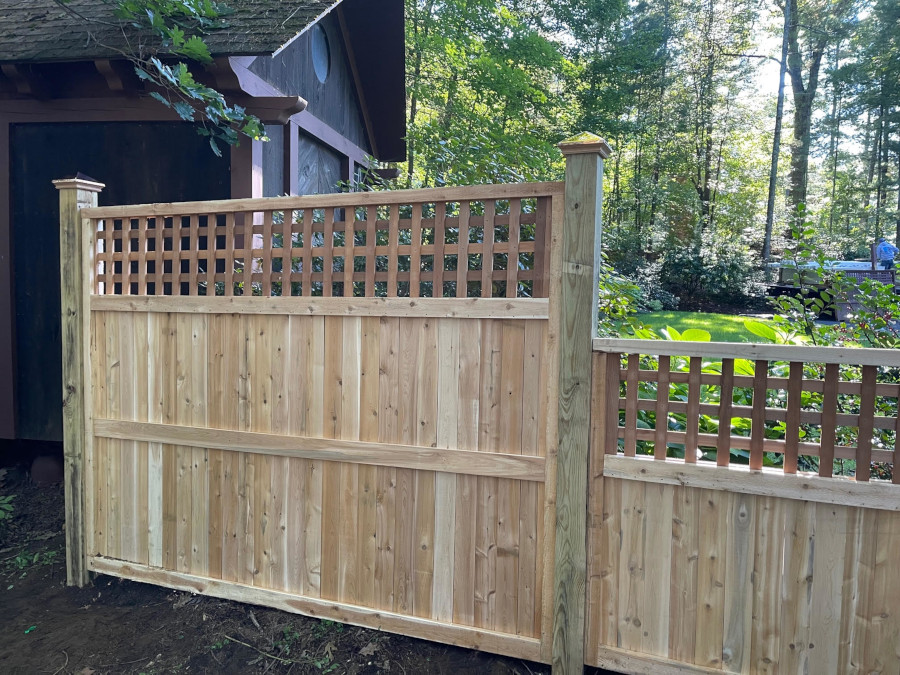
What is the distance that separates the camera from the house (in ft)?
13.6

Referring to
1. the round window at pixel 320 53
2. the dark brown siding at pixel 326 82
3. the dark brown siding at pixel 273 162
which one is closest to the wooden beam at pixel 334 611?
the dark brown siding at pixel 273 162

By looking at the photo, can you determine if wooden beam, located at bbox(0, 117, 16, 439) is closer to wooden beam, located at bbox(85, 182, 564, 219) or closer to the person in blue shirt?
wooden beam, located at bbox(85, 182, 564, 219)

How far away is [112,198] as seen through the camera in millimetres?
4547

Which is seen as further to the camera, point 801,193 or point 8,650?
point 801,193

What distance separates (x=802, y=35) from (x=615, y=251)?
9.97 m

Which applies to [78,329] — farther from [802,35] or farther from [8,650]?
[802,35]

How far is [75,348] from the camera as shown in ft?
11.0

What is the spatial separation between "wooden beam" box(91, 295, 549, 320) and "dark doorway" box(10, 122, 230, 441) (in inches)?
55.3

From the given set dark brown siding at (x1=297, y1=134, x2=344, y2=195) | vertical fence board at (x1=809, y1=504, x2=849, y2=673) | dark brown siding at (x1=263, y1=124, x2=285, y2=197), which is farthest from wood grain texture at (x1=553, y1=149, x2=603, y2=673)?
dark brown siding at (x1=297, y1=134, x2=344, y2=195)

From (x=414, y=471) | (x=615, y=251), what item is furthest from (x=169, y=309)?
(x=615, y=251)

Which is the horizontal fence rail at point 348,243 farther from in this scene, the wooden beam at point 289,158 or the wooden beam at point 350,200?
the wooden beam at point 289,158

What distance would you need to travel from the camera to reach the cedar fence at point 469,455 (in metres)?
2.23

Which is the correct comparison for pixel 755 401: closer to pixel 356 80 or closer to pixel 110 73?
pixel 110 73

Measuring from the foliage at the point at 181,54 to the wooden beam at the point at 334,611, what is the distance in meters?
2.35
